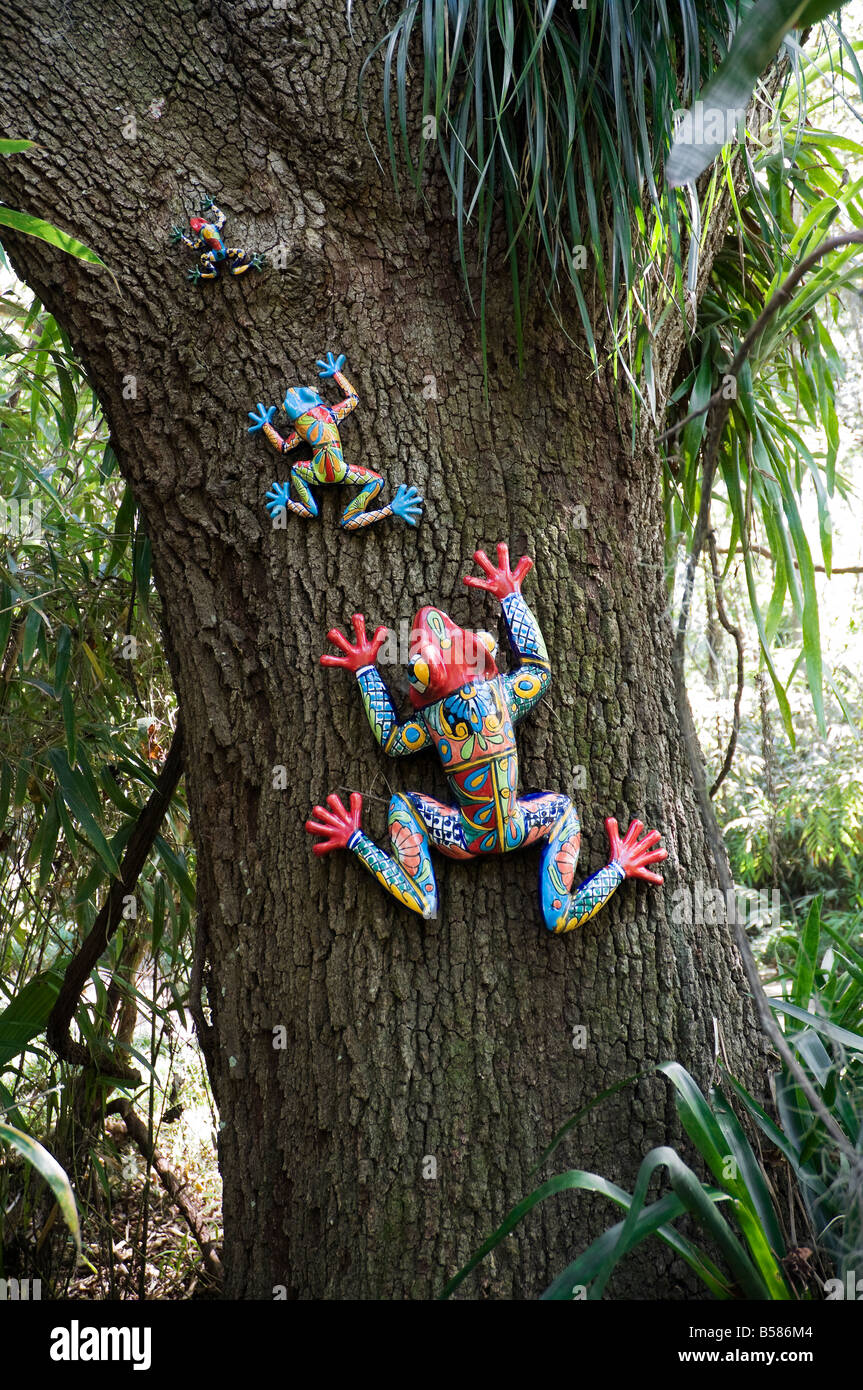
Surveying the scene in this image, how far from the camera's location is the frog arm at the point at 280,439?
1.73 meters

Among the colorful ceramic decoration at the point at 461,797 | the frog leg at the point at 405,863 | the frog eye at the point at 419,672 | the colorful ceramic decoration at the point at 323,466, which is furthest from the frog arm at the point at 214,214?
the frog leg at the point at 405,863

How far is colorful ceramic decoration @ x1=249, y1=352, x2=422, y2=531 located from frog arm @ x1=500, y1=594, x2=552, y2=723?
0.24 m

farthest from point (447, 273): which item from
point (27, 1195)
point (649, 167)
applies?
point (27, 1195)

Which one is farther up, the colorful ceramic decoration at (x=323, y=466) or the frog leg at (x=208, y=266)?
the frog leg at (x=208, y=266)

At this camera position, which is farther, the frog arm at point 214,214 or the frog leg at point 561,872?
the frog arm at point 214,214

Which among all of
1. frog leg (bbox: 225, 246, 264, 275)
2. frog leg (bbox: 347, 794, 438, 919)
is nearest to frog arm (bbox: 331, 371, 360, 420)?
frog leg (bbox: 225, 246, 264, 275)

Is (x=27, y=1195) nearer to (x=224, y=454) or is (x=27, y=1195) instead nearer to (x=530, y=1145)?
(x=530, y=1145)

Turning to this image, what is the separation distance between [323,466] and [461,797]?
2.09 ft

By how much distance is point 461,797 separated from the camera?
5.42ft

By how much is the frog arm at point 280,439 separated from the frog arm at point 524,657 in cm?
47

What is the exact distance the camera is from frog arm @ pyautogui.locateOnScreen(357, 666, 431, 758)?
1674mm

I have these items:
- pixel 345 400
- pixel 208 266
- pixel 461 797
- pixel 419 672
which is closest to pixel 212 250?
pixel 208 266

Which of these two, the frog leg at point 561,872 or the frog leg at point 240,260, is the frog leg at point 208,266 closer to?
the frog leg at point 240,260

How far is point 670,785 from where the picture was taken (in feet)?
5.96
